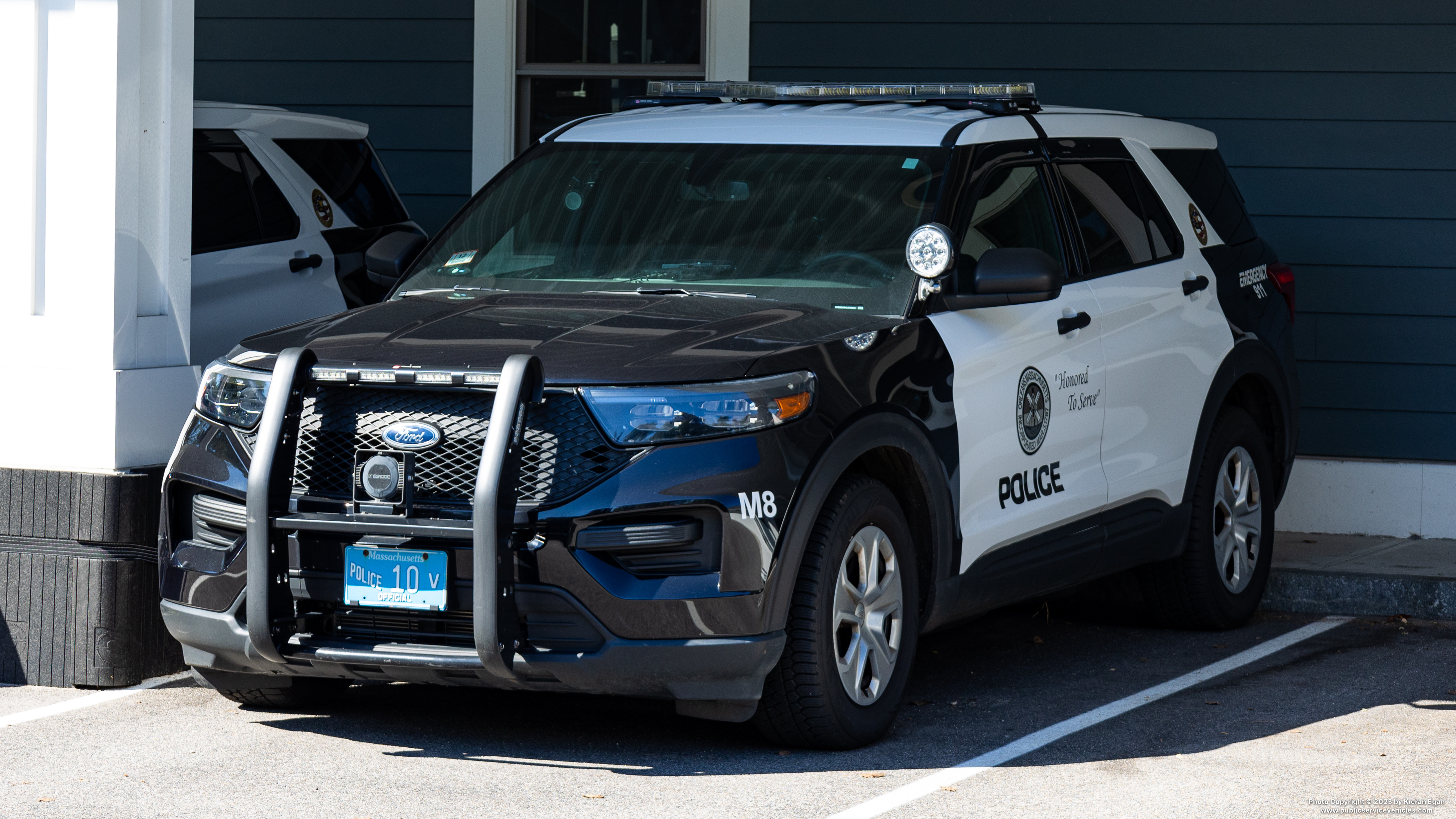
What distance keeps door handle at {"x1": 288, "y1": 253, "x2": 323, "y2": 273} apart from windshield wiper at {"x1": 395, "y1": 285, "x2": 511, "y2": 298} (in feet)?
7.35

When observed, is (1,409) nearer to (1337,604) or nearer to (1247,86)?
(1337,604)

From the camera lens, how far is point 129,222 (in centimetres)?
643

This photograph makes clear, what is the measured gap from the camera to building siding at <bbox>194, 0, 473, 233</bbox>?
1052cm

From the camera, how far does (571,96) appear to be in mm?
10523

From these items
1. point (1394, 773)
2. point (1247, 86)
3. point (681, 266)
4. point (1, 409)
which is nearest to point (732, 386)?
point (681, 266)

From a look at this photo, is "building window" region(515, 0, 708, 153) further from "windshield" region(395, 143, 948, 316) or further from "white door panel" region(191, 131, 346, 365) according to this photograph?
"windshield" region(395, 143, 948, 316)

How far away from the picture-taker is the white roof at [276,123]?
8352 millimetres

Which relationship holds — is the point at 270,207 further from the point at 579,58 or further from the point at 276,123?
the point at 579,58

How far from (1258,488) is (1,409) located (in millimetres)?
4727

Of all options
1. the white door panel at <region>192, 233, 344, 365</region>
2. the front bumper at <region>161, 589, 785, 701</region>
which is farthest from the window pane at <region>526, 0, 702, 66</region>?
the front bumper at <region>161, 589, 785, 701</region>

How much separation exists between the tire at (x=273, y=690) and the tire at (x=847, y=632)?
4.36ft

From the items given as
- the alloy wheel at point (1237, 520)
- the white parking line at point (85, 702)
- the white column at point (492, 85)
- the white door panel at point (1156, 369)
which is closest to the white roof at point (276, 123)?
the white column at point (492, 85)

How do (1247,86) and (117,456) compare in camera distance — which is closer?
(117,456)

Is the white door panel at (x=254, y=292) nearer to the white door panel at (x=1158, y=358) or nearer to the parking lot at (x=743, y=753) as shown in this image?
the parking lot at (x=743, y=753)
